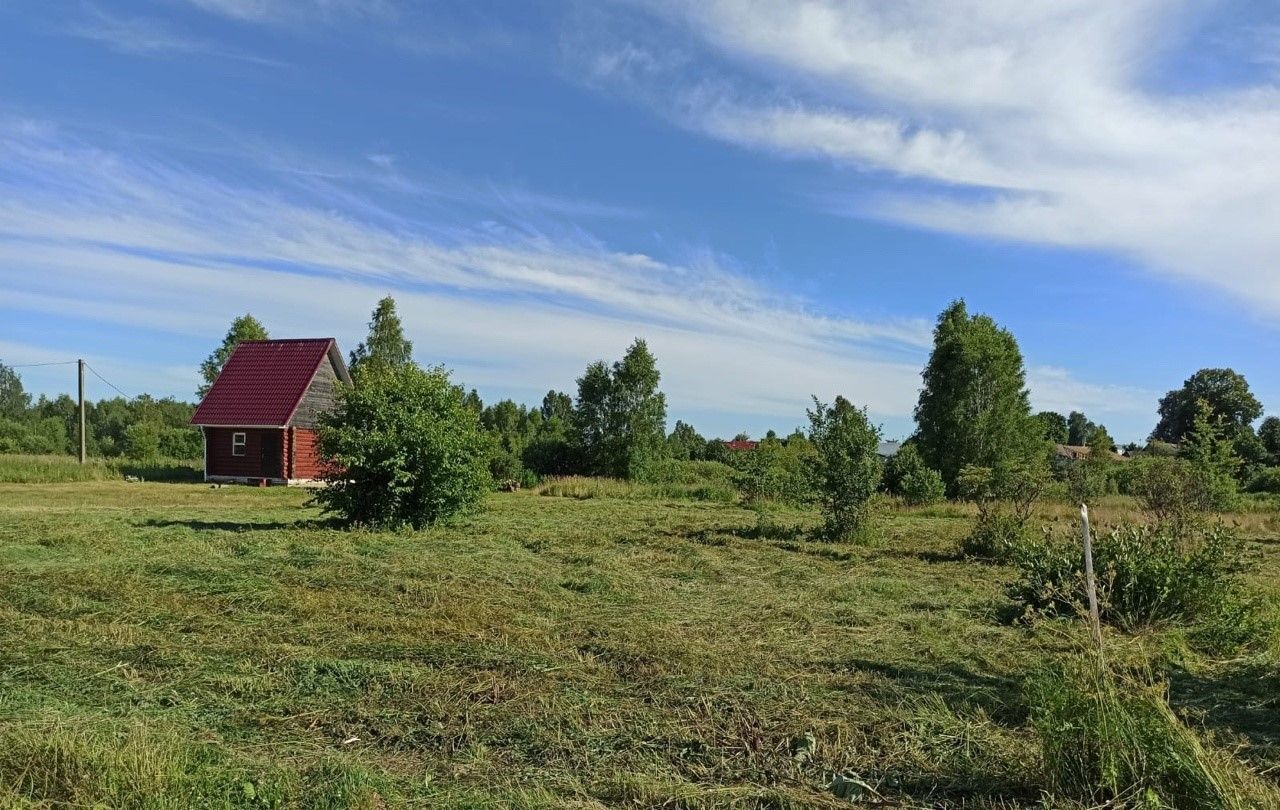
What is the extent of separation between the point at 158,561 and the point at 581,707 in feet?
24.4

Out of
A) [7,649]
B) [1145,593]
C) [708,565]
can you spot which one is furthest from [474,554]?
[1145,593]

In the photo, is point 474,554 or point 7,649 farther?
point 474,554

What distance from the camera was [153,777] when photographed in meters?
3.48

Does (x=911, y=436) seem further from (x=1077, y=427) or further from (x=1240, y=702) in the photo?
(x=1077, y=427)

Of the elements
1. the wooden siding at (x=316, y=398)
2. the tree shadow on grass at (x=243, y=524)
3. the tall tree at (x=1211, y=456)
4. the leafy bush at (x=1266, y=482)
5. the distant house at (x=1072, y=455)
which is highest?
the wooden siding at (x=316, y=398)

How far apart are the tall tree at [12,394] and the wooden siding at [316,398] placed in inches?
2590

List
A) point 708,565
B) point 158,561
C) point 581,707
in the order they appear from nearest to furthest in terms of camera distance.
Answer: point 581,707 < point 158,561 < point 708,565

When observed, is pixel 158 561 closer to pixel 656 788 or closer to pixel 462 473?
pixel 462 473

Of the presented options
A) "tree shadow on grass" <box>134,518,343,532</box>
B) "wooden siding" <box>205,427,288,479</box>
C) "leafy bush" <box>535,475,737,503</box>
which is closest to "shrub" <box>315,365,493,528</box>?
"tree shadow on grass" <box>134,518,343,532</box>

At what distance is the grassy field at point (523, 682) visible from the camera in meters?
3.66

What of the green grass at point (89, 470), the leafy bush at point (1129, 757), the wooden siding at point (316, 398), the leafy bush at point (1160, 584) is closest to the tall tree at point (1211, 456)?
the leafy bush at point (1160, 584)

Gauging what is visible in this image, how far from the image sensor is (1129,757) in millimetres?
3473

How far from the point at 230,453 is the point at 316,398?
392cm

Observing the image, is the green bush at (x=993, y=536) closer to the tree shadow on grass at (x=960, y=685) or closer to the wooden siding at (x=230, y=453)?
the tree shadow on grass at (x=960, y=685)
